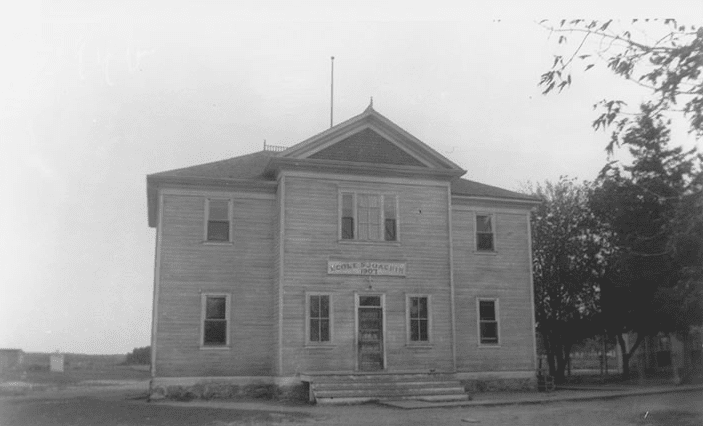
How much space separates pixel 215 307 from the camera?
79.7 ft

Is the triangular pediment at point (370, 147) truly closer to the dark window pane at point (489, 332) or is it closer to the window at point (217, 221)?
the window at point (217, 221)

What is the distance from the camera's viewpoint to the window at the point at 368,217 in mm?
24578

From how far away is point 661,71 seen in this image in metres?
6.68

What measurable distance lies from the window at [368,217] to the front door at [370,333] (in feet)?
6.68

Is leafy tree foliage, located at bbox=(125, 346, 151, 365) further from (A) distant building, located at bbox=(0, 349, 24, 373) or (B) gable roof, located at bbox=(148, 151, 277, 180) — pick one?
(B) gable roof, located at bbox=(148, 151, 277, 180)

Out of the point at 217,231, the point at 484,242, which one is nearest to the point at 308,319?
the point at 217,231

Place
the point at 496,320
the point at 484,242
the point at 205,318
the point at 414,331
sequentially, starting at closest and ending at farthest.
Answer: the point at 205,318
the point at 414,331
the point at 496,320
the point at 484,242

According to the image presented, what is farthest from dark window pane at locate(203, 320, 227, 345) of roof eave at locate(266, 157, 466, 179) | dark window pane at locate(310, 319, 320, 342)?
roof eave at locate(266, 157, 466, 179)

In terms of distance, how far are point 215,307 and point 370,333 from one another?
506 cm

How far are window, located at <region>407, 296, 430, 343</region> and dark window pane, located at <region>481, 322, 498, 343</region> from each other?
2.95 meters

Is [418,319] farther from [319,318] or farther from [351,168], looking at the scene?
[351,168]

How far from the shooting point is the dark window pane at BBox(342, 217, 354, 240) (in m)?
24.5

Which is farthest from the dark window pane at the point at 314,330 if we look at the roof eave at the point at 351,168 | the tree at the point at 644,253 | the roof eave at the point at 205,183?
the tree at the point at 644,253

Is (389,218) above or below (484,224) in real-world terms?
below
